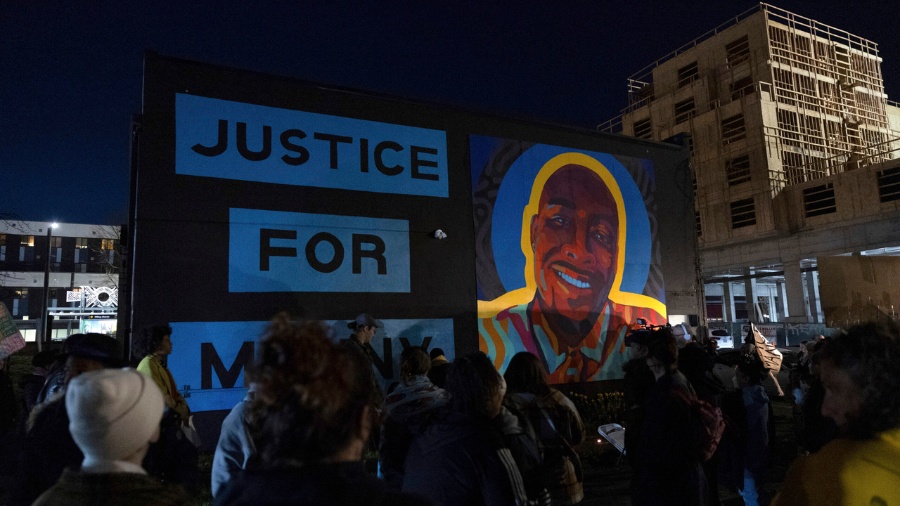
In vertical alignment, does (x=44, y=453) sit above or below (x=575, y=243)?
below

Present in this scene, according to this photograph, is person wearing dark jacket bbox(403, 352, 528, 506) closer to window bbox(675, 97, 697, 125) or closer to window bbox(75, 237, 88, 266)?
window bbox(675, 97, 697, 125)

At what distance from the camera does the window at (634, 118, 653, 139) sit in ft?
163

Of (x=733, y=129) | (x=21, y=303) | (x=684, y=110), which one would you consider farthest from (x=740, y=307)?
(x=21, y=303)

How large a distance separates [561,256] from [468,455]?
1011cm

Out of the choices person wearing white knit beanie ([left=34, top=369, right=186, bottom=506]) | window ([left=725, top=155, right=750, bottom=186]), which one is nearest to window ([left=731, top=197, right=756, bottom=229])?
window ([left=725, top=155, right=750, bottom=186])

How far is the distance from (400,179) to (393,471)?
308 inches

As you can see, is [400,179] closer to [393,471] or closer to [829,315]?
[393,471]

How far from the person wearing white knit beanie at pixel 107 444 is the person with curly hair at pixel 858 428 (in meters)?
2.06

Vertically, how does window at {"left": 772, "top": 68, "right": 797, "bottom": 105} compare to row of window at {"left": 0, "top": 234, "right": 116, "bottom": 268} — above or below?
above

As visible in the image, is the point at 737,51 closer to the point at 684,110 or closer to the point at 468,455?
the point at 684,110

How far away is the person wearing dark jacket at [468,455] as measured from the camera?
2613 millimetres

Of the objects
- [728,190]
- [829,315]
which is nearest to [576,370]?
[829,315]

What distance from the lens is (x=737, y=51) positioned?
44.5m

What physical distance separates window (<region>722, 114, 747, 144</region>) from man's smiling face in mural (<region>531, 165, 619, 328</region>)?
111 feet
